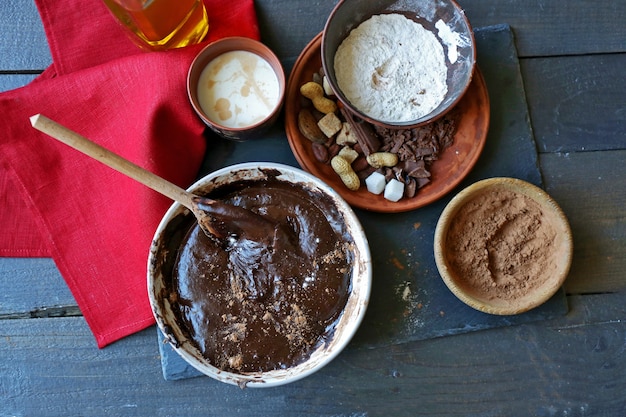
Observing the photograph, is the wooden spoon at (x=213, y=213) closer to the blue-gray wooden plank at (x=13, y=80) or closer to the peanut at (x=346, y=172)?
the peanut at (x=346, y=172)

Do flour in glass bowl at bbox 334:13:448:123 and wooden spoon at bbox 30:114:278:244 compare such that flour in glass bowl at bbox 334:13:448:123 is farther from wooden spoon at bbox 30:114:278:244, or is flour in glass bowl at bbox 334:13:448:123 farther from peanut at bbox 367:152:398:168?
wooden spoon at bbox 30:114:278:244

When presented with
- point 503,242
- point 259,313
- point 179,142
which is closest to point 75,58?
point 179,142

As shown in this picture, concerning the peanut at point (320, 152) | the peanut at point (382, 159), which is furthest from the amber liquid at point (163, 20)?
the peanut at point (382, 159)

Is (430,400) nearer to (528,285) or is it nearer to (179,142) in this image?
(528,285)

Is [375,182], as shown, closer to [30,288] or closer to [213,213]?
[213,213]

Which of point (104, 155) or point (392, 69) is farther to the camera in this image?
point (392, 69)

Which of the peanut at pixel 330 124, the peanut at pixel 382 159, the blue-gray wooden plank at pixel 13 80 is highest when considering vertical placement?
the blue-gray wooden plank at pixel 13 80

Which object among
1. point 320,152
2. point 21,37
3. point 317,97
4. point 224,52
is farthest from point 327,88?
point 21,37
